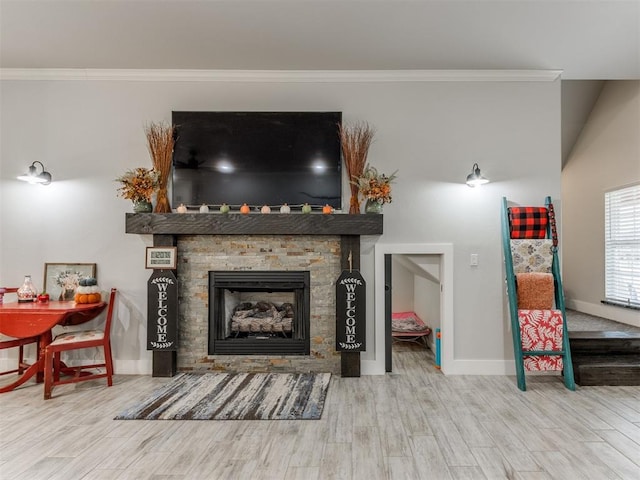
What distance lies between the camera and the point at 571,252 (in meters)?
5.21

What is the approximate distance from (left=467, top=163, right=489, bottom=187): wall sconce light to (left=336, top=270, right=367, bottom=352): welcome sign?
4.67ft

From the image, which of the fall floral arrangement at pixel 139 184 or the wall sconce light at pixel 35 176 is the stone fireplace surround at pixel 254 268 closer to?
the fall floral arrangement at pixel 139 184

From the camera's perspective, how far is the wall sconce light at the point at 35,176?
11.6 ft

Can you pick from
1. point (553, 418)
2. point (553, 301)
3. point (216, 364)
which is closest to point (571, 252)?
point (553, 301)

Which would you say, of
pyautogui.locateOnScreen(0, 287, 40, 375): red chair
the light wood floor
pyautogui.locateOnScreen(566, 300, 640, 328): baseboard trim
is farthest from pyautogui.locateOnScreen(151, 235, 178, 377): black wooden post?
pyautogui.locateOnScreen(566, 300, 640, 328): baseboard trim

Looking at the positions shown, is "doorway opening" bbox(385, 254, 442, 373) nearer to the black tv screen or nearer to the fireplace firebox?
the fireplace firebox

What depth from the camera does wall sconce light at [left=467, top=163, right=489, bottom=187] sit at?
3.54 m

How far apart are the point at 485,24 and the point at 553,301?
248 cm

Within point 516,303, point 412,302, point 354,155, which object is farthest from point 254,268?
point 412,302

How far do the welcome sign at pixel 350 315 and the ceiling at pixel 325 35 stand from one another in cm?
206

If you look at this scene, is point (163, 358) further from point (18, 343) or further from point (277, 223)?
point (277, 223)

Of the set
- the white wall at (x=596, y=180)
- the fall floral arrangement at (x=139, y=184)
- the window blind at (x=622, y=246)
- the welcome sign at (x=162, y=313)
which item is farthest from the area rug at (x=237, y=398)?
the white wall at (x=596, y=180)

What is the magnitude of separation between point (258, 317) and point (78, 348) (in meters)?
1.59

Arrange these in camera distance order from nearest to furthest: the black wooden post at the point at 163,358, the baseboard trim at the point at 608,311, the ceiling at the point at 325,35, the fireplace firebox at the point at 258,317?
1. the ceiling at the point at 325,35
2. the black wooden post at the point at 163,358
3. the fireplace firebox at the point at 258,317
4. the baseboard trim at the point at 608,311
